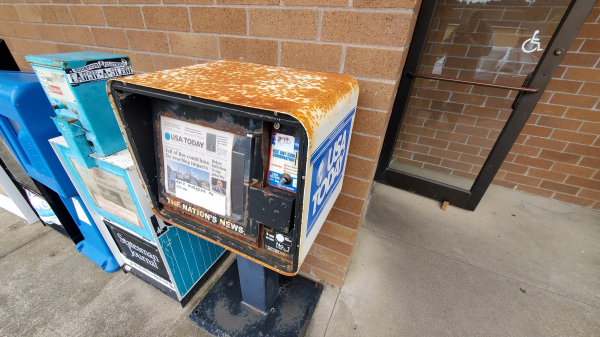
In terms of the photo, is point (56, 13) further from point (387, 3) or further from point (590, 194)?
point (590, 194)

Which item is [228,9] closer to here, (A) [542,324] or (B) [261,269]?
(B) [261,269]

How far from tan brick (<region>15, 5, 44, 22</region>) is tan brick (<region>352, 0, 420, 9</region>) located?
2.62 metres

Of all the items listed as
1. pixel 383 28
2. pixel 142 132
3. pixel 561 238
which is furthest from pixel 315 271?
pixel 561 238

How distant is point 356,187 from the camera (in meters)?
1.31

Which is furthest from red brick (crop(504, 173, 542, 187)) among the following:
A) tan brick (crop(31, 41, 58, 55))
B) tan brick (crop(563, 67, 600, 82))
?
tan brick (crop(31, 41, 58, 55))

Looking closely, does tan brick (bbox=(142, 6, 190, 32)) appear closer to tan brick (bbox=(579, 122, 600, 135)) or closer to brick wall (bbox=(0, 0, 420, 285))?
brick wall (bbox=(0, 0, 420, 285))

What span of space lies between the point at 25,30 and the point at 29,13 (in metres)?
0.25

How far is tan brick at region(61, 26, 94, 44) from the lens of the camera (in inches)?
70.9

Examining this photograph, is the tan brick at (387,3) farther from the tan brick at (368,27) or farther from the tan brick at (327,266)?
the tan brick at (327,266)

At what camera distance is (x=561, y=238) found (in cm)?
219

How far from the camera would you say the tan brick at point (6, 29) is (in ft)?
7.33

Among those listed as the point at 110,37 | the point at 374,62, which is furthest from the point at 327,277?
the point at 110,37

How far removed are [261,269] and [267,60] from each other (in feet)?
3.67

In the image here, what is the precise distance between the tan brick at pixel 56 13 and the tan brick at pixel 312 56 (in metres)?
1.89
